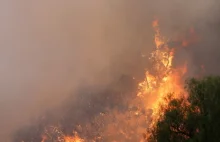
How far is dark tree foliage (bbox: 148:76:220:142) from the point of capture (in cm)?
3844

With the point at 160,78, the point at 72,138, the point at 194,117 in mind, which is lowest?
the point at 194,117

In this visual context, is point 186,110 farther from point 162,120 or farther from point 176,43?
point 176,43

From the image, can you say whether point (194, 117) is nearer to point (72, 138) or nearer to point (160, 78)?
point (160, 78)

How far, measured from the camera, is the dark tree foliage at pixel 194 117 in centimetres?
3844

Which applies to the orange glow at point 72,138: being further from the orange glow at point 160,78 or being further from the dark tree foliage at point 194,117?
the dark tree foliage at point 194,117

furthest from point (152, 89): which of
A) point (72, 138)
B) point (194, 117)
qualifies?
point (194, 117)

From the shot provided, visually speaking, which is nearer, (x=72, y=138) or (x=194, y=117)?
(x=194, y=117)

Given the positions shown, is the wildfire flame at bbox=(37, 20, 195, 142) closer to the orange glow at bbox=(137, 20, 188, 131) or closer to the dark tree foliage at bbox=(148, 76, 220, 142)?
the orange glow at bbox=(137, 20, 188, 131)

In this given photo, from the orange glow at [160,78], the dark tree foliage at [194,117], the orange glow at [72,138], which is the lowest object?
the dark tree foliage at [194,117]

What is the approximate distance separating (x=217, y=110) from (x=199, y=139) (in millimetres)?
4127

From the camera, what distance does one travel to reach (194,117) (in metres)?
39.6

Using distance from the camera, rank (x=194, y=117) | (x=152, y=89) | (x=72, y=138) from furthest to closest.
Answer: (x=72, y=138) → (x=152, y=89) → (x=194, y=117)

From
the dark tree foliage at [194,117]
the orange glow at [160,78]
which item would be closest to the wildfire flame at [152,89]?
the orange glow at [160,78]

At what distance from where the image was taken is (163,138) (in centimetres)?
4122
